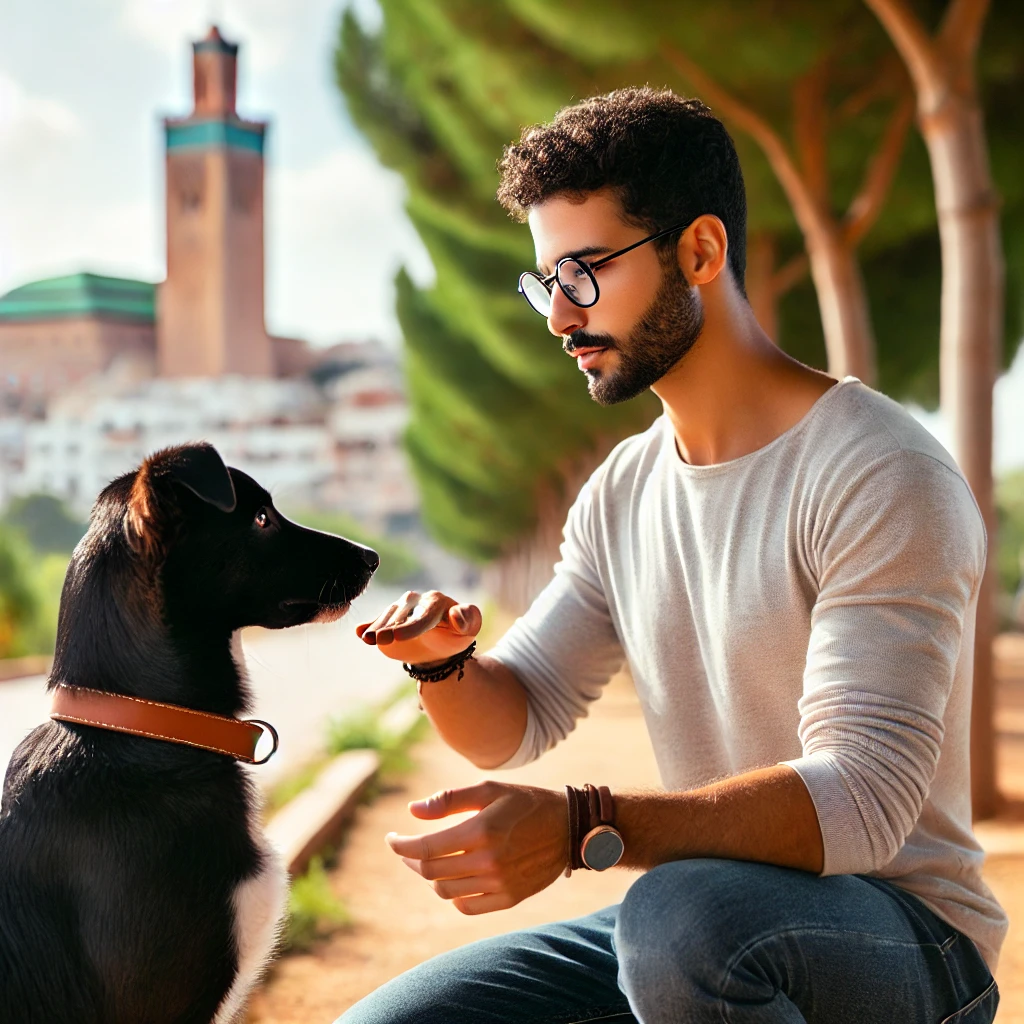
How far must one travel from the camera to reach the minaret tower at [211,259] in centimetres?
2516

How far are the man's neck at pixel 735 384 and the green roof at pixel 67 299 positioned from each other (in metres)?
11.7

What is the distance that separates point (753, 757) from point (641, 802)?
0.53 metres

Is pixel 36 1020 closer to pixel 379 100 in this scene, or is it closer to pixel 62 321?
pixel 379 100

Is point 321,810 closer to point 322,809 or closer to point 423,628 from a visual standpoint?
point 322,809

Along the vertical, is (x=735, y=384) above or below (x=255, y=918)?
above

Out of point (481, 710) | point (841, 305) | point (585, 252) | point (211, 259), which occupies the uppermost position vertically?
point (211, 259)

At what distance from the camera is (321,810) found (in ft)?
18.6

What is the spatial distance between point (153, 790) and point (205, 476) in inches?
20.3

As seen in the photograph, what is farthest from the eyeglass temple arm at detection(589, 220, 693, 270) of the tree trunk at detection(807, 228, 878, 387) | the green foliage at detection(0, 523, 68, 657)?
the green foliage at detection(0, 523, 68, 657)

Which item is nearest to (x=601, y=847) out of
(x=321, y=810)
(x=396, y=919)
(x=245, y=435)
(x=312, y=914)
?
(x=312, y=914)

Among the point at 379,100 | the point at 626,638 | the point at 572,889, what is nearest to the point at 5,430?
the point at 379,100

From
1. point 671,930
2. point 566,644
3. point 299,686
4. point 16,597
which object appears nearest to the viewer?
point 671,930

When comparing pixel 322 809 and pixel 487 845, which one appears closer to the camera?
pixel 487 845

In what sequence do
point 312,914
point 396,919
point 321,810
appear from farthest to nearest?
point 321,810
point 396,919
point 312,914
